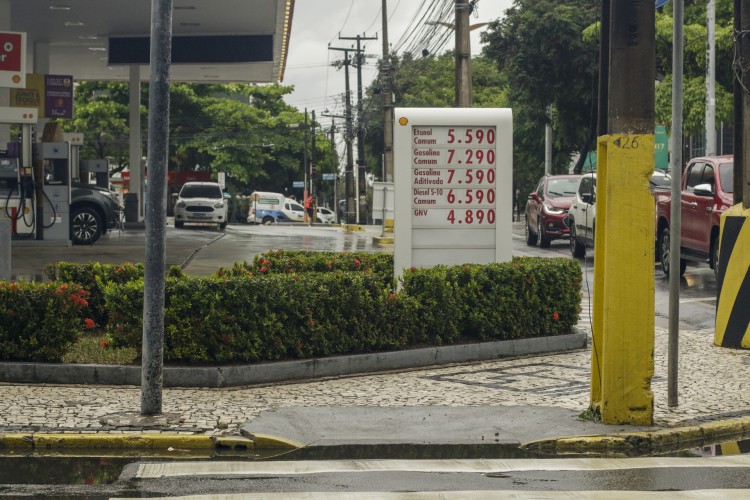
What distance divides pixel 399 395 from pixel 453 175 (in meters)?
4.16

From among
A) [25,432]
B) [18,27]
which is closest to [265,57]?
[18,27]

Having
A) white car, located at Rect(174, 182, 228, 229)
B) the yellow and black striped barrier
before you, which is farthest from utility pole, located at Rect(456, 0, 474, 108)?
white car, located at Rect(174, 182, 228, 229)

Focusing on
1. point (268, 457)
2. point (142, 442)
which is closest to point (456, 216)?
point (268, 457)

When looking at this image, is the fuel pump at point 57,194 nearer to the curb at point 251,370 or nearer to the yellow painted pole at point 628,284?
the curb at point 251,370

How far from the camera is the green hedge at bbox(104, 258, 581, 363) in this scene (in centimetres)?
1072

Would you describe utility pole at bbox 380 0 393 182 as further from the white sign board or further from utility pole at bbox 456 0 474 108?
the white sign board

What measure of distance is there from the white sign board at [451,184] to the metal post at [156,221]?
488 cm

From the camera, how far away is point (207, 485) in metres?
7.00

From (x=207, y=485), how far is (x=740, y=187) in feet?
27.9

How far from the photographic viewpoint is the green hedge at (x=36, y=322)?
34.9ft

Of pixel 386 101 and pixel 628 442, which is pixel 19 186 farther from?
pixel 386 101

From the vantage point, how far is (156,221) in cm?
901

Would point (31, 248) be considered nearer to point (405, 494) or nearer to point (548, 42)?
point (405, 494)

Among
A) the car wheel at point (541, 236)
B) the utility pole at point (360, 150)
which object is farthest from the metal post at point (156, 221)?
the utility pole at point (360, 150)
